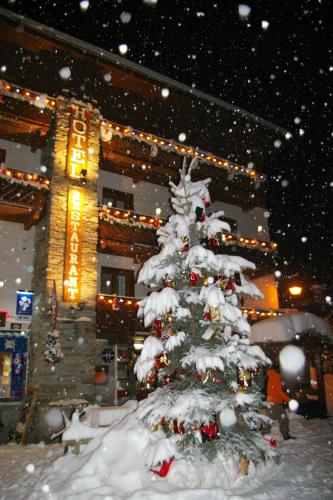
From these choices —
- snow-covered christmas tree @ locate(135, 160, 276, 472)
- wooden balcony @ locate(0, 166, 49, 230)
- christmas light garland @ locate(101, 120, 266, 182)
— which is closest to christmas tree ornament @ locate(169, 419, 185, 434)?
snow-covered christmas tree @ locate(135, 160, 276, 472)

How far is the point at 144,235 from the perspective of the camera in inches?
617

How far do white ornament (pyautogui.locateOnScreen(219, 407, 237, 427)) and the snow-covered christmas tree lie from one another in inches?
0.7

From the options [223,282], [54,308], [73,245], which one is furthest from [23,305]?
[223,282]

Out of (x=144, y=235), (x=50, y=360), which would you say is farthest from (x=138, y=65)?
(x=50, y=360)

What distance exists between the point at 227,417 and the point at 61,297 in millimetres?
7955

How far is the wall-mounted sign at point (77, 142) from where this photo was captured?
1433 cm

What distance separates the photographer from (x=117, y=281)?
16.5 metres

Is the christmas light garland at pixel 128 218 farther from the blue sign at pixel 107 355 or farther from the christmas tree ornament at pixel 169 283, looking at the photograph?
the christmas tree ornament at pixel 169 283

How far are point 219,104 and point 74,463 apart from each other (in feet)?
59.3

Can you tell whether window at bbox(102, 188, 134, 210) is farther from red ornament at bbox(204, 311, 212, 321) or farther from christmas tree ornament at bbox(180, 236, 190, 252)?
red ornament at bbox(204, 311, 212, 321)

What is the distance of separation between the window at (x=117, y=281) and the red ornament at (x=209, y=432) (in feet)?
32.8

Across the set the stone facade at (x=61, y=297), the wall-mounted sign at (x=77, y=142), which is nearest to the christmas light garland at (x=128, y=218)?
the stone facade at (x=61, y=297)

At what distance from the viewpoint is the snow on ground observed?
5.80 m

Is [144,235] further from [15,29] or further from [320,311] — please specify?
[320,311]
